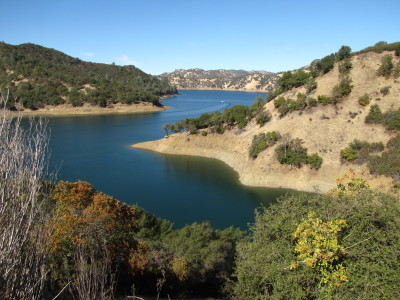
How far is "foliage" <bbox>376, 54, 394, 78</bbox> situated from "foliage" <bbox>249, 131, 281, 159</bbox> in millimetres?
19338

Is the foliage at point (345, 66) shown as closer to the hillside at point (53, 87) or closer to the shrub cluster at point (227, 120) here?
the shrub cluster at point (227, 120)

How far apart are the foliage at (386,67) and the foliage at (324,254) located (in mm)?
46256

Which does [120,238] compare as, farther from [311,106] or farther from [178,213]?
[311,106]

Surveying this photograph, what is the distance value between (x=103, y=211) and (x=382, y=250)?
12.3m

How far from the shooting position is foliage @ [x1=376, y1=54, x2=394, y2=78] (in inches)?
1820

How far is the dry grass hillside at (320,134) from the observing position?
4022 cm

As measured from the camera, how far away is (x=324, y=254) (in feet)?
31.4

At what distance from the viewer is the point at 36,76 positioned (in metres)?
116

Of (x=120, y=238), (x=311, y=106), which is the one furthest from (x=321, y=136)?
(x=120, y=238)

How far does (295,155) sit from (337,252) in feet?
109

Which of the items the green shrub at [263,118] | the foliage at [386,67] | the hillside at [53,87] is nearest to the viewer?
the foliage at [386,67]

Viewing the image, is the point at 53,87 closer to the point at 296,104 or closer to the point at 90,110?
the point at 90,110

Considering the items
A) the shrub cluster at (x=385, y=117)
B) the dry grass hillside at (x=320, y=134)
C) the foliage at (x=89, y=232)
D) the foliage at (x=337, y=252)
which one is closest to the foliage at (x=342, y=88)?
the dry grass hillside at (x=320, y=134)

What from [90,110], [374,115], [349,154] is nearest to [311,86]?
[374,115]
